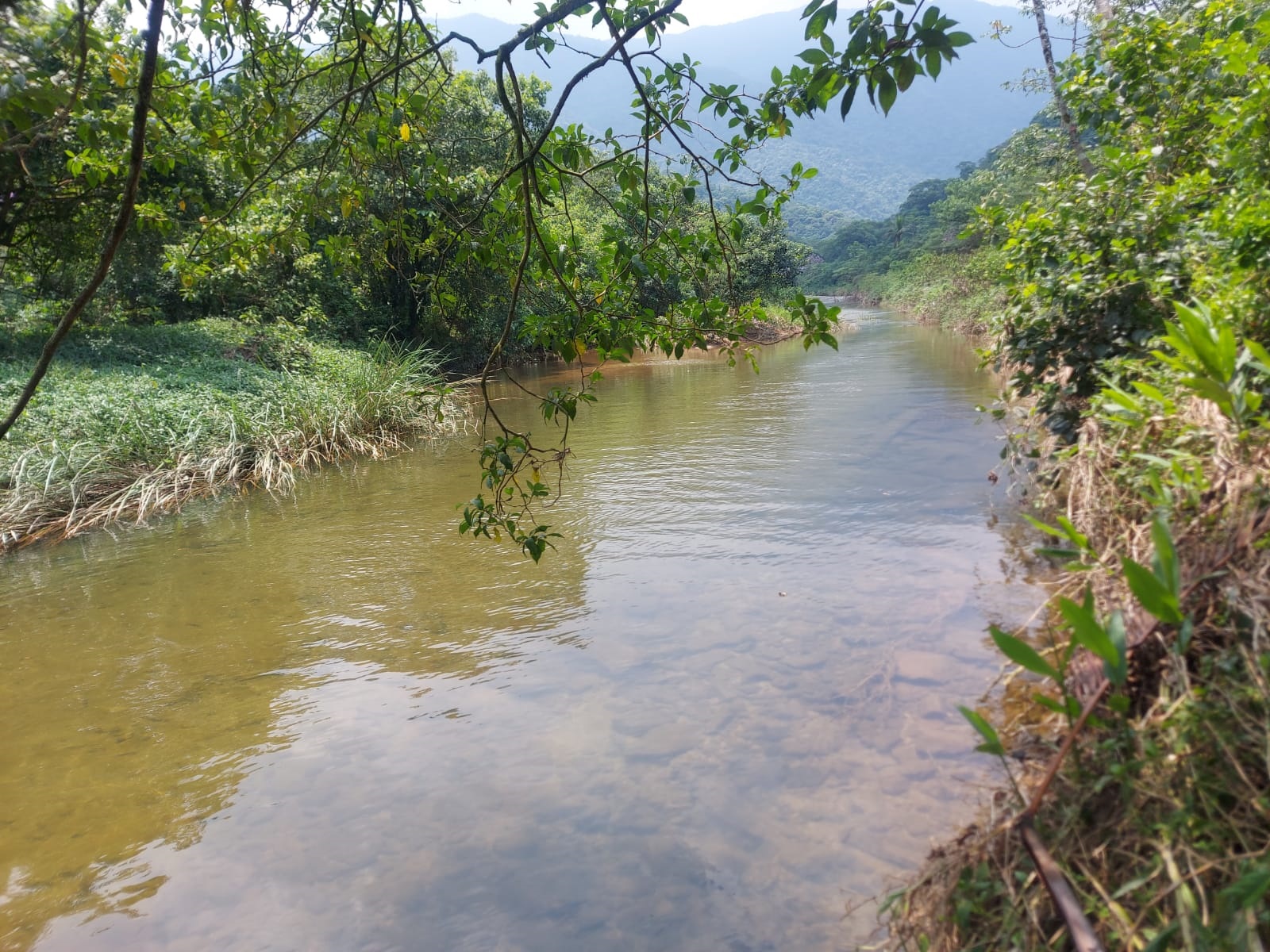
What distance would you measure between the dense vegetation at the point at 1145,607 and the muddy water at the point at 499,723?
68 cm

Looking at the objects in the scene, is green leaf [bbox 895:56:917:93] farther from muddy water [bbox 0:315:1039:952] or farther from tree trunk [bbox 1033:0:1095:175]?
tree trunk [bbox 1033:0:1095:175]

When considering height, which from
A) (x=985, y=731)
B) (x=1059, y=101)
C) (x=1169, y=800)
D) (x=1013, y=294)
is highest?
(x=1059, y=101)

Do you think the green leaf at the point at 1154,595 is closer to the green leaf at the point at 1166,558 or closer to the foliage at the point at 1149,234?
the green leaf at the point at 1166,558

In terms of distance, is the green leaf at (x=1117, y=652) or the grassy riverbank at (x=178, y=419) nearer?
the green leaf at (x=1117, y=652)

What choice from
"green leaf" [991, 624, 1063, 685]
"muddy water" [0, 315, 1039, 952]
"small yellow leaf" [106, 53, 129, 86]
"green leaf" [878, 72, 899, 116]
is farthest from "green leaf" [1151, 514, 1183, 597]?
"small yellow leaf" [106, 53, 129, 86]

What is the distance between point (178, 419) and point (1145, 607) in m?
9.12

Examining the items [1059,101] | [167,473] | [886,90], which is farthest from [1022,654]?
[1059,101]

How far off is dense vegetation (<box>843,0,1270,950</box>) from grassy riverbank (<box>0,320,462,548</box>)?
14.1 feet

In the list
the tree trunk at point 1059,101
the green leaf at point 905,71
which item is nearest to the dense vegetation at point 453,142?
the green leaf at point 905,71

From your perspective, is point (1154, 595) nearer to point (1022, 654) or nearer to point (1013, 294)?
point (1022, 654)

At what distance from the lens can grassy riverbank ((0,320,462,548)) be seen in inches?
279

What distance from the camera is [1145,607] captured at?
4.51ft

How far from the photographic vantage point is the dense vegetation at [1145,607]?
1332 mm

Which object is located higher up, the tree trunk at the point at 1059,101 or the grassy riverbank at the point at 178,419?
the tree trunk at the point at 1059,101
